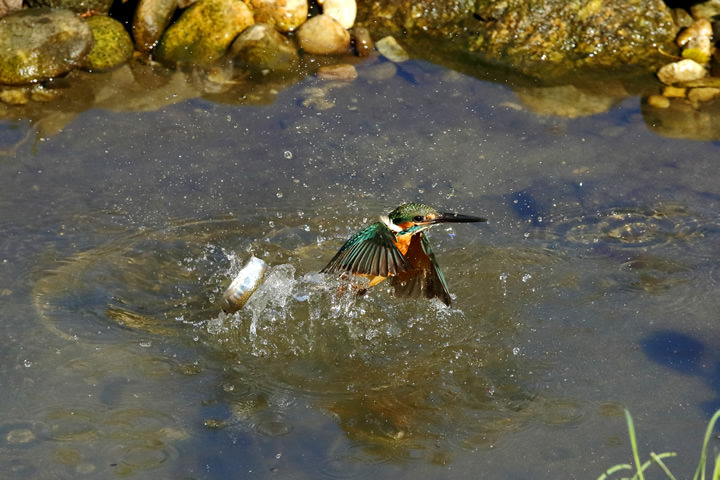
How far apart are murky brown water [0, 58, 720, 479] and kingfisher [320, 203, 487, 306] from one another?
0.37m

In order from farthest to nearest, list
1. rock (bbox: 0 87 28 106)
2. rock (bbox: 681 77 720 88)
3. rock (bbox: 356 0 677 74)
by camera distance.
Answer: rock (bbox: 356 0 677 74) < rock (bbox: 681 77 720 88) < rock (bbox: 0 87 28 106)

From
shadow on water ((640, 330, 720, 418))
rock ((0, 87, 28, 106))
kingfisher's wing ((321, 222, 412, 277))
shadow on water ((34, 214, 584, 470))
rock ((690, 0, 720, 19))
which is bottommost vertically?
shadow on water ((640, 330, 720, 418))

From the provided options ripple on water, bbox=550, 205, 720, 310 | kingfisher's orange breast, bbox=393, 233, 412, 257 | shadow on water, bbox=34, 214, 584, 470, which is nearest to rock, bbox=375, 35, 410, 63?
shadow on water, bbox=34, 214, 584, 470

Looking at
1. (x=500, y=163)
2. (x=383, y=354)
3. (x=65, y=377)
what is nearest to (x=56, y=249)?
(x=65, y=377)

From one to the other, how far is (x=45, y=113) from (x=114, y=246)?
179cm

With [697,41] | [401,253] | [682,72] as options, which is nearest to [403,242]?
[401,253]

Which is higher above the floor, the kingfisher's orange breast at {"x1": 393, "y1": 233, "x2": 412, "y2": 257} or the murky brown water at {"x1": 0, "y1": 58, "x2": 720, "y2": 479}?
the kingfisher's orange breast at {"x1": 393, "y1": 233, "x2": 412, "y2": 257}

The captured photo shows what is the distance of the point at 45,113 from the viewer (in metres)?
6.53

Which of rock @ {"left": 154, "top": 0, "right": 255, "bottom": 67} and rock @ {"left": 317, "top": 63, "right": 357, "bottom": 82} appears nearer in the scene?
rock @ {"left": 317, "top": 63, "right": 357, "bottom": 82}

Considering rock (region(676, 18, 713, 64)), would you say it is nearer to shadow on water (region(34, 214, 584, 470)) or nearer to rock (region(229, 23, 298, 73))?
shadow on water (region(34, 214, 584, 470))

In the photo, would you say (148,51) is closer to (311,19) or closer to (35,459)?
(311,19)

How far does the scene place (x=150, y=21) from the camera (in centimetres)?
718

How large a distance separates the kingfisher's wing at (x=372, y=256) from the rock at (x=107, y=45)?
3.64 meters

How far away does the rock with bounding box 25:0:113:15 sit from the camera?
7.14m
